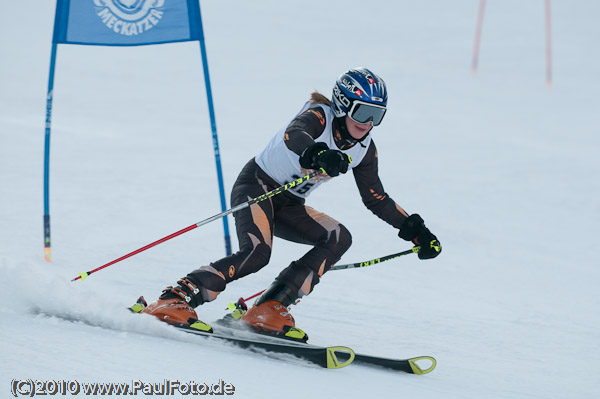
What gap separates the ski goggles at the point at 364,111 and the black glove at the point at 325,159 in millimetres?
326

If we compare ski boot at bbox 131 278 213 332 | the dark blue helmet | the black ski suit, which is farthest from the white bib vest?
ski boot at bbox 131 278 213 332

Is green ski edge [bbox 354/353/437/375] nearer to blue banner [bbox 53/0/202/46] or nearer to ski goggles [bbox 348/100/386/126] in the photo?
ski goggles [bbox 348/100/386/126]

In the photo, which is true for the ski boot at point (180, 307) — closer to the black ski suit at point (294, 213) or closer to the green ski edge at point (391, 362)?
the black ski suit at point (294, 213)

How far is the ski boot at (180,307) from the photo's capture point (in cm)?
347

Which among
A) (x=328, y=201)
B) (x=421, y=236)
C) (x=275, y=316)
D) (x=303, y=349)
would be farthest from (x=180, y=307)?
(x=328, y=201)

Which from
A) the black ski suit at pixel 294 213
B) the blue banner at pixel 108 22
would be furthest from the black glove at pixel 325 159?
the blue banner at pixel 108 22

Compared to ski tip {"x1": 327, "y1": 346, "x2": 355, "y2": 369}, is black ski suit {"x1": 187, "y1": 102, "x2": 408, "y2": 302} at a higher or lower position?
higher

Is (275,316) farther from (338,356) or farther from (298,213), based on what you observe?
(298,213)

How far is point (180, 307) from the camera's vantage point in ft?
11.6

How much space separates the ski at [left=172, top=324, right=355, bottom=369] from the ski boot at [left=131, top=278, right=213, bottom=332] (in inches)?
2.0

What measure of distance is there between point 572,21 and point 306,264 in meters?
17.6

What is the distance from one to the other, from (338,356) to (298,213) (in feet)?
3.12

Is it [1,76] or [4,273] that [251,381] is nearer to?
[4,273]

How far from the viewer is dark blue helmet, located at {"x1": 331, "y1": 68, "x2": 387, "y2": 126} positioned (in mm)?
3721
